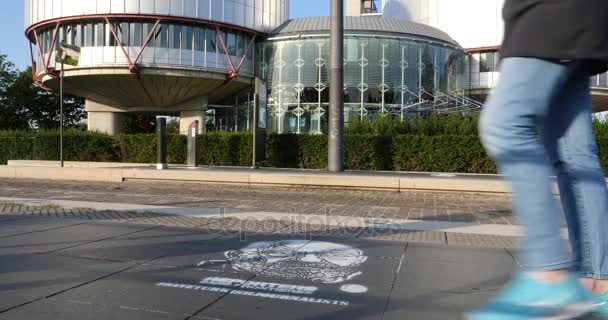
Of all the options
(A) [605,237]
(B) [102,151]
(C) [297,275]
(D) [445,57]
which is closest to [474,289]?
(C) [297,275]

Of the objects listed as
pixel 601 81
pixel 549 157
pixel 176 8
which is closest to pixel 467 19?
pixel 601 81

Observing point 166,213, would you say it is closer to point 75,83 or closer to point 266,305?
point 266,305

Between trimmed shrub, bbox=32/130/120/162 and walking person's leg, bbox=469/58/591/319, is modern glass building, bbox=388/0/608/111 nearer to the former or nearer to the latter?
trimmed shrub, bbox=32/130/120/162

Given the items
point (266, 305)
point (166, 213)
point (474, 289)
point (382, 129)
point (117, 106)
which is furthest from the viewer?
point (117, 106)

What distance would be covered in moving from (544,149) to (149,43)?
31421mm

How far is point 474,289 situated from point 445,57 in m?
31.2

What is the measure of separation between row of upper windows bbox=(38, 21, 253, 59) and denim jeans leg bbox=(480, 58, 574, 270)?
31.3 meters

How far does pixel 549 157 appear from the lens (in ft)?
5.92

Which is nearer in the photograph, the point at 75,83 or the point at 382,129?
the point at 382,129

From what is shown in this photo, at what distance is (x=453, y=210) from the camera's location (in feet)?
27.7

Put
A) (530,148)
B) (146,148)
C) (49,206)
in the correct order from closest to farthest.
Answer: (530,148) → (49,206) → (146,148)

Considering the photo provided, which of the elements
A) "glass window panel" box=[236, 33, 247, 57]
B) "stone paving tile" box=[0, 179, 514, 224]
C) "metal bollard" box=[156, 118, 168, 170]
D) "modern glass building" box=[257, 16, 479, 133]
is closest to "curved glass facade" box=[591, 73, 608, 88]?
"modern glass building" box=[257, 16, 479, 133]

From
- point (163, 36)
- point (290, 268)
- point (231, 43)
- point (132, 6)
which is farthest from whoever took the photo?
point (231, 43)

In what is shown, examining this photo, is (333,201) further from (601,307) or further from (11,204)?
(601,307)
